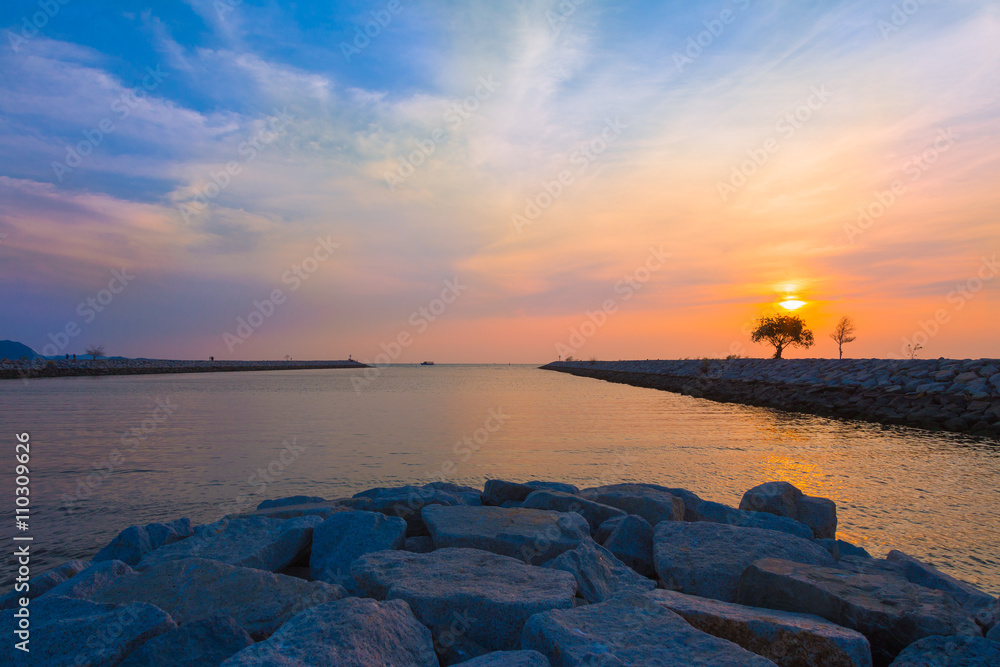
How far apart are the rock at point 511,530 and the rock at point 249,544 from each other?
3.98ft

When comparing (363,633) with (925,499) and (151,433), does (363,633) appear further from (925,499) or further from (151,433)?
(151,433)

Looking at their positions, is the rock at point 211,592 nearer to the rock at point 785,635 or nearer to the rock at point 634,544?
the rock at point 785,635

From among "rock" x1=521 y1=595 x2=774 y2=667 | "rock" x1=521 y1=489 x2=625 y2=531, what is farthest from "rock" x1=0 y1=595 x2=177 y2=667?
"rock" x1=521 y1=489 x2=625 y2=531

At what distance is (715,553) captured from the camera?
4.29m

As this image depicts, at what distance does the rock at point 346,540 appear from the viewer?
169 inches

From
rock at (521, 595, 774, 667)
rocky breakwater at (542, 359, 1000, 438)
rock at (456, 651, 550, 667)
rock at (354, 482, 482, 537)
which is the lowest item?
rock at (354, 482, 482, 537)

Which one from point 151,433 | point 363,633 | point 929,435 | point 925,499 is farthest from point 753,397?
point 363,633

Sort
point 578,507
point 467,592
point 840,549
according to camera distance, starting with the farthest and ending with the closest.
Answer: point 578,507
point 840,549
point 467,592

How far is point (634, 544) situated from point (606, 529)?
1.60 ft

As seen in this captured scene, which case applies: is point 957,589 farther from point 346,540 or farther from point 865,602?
point 346,540

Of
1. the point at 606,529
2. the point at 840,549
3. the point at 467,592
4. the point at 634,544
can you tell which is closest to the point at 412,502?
the point at 606,529

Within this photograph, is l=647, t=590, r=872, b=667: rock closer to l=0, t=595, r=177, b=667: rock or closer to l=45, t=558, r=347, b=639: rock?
l=45, t=558, r=347, b=639: rock

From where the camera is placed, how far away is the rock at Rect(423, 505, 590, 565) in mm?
4578

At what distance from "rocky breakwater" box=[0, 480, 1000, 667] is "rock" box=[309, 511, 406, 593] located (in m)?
0.02
